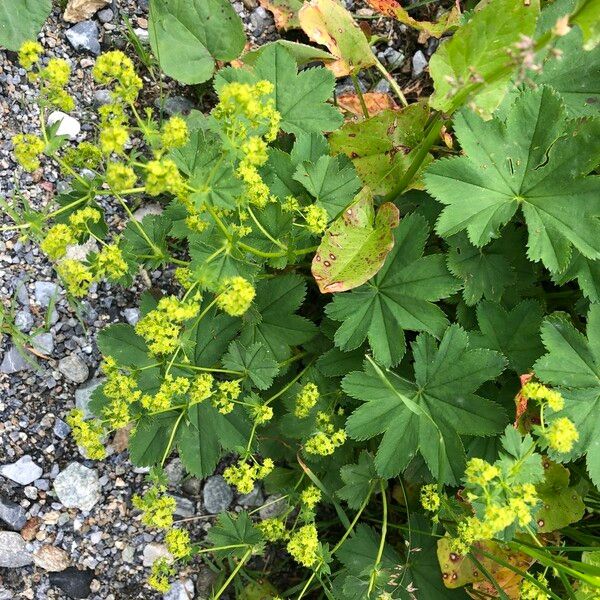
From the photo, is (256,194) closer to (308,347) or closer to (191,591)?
(308,347)

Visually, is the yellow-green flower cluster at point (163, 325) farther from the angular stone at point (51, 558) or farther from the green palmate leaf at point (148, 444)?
the angular stone at point (51, 558)

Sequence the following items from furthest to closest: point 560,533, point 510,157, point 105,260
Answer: point 560,533
point 510,157
point 105,260

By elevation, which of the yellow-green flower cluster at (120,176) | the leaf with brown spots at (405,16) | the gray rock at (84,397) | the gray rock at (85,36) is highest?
the gray rock at (85,36)

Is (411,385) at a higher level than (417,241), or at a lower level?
lower

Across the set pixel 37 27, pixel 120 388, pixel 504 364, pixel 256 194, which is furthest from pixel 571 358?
pixel 37 27

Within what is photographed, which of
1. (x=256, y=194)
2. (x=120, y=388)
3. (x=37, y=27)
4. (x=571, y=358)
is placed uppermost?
(x=37, y=27)

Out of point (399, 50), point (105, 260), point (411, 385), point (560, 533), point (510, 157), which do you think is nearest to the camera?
point (105, 260)

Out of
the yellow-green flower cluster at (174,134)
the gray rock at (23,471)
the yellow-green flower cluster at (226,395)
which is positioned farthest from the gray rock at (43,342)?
the yellow-green flower cluster at (174,134)

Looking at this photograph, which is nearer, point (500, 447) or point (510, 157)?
point (510, 157)
